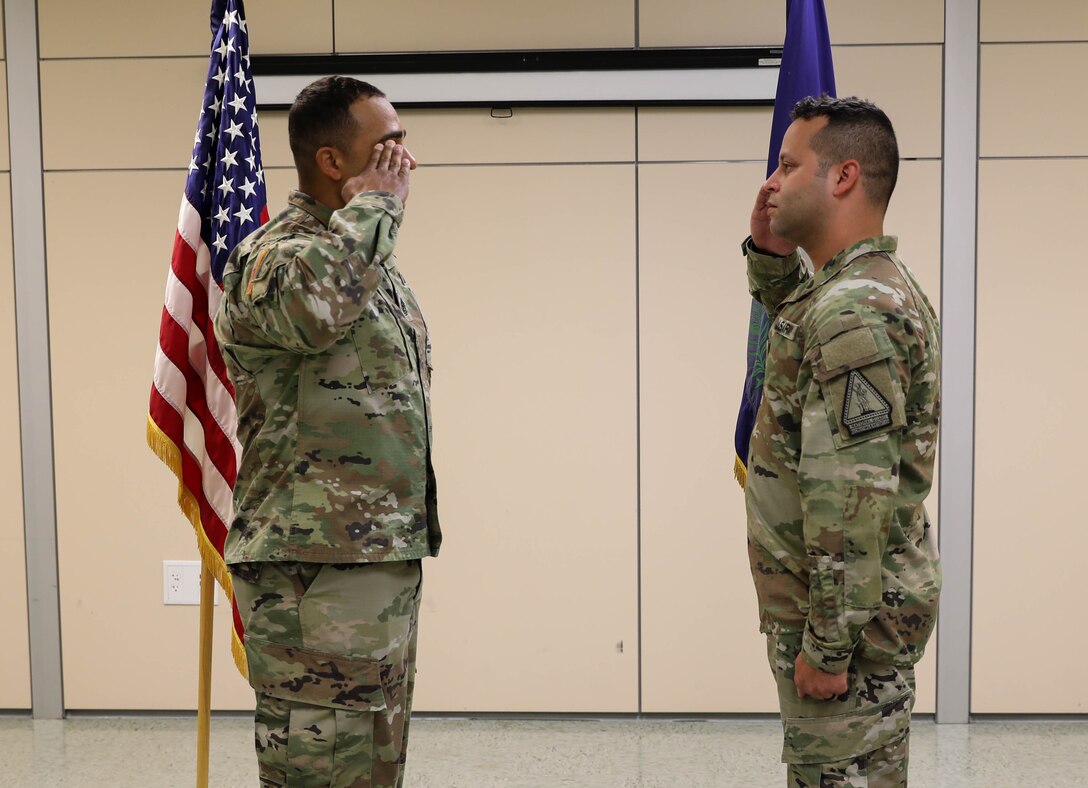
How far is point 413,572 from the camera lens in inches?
82.3

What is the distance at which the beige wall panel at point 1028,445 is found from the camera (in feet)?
11.4

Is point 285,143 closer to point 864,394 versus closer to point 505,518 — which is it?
point 505,518

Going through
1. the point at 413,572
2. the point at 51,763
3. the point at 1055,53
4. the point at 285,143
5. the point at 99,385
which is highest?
the point at 1055,53

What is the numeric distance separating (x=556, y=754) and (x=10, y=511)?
6.86ft

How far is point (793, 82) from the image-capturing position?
9.14ft

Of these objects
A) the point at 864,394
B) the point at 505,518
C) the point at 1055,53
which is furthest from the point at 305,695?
the point at 1055,53

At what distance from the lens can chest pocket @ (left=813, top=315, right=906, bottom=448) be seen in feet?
5.56

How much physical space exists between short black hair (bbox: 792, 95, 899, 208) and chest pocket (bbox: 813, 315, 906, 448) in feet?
1.08

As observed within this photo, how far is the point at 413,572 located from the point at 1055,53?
283 cm

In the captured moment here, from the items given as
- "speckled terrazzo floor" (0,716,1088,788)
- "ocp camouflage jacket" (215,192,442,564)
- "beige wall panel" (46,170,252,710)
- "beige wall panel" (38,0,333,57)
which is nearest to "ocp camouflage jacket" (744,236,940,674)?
"ocp camouflage jacket" (215,192,442,564)

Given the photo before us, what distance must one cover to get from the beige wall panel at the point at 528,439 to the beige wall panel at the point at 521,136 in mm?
63

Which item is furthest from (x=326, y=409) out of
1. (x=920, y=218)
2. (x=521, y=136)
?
(x=920, y=218)

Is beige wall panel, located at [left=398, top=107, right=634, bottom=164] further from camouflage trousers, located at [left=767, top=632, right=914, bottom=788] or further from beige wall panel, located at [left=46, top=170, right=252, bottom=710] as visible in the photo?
camouflage trousers, located at [left=767, top=632, right=914, bottom=788]

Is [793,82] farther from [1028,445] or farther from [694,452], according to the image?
[1028,445]
